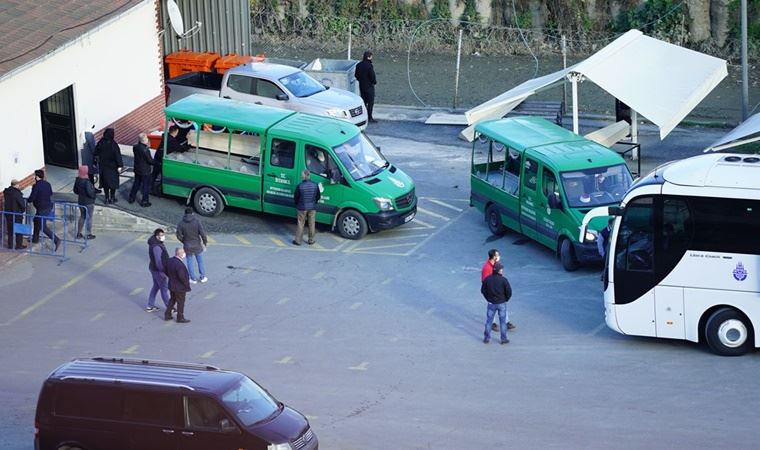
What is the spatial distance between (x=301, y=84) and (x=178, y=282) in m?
11.6

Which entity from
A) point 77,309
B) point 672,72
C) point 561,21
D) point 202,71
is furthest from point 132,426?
point 561,21

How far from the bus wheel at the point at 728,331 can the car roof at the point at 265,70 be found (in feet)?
48.9

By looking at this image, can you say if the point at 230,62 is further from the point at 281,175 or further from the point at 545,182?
the point at 545,182

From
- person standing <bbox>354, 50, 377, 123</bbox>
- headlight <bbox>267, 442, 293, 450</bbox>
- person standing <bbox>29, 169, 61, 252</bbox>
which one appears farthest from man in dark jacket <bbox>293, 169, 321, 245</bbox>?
headlight <bbox>267, 442, 293, 450</bbox>

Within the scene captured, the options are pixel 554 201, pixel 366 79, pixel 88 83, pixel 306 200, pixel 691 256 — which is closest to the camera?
pixel 691 256

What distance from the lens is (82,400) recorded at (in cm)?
1480

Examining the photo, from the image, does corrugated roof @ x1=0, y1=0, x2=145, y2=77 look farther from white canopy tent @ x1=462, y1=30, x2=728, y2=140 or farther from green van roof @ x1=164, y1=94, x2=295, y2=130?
white canopy tent @ x1=462, y1=30, x2=728, y2=140

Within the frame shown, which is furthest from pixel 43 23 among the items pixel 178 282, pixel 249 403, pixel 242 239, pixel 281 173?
pixel 249 403

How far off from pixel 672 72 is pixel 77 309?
47.4 ft

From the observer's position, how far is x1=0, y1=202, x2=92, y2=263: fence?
80.9 ft

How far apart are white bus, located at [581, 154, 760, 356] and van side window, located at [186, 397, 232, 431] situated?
7514mm

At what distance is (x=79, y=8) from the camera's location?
28859 millimetres

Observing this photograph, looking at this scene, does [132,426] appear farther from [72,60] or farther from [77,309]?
[72,60]

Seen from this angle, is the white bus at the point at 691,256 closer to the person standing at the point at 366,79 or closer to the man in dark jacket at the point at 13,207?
the man in dark jacket at the point at 13,207
